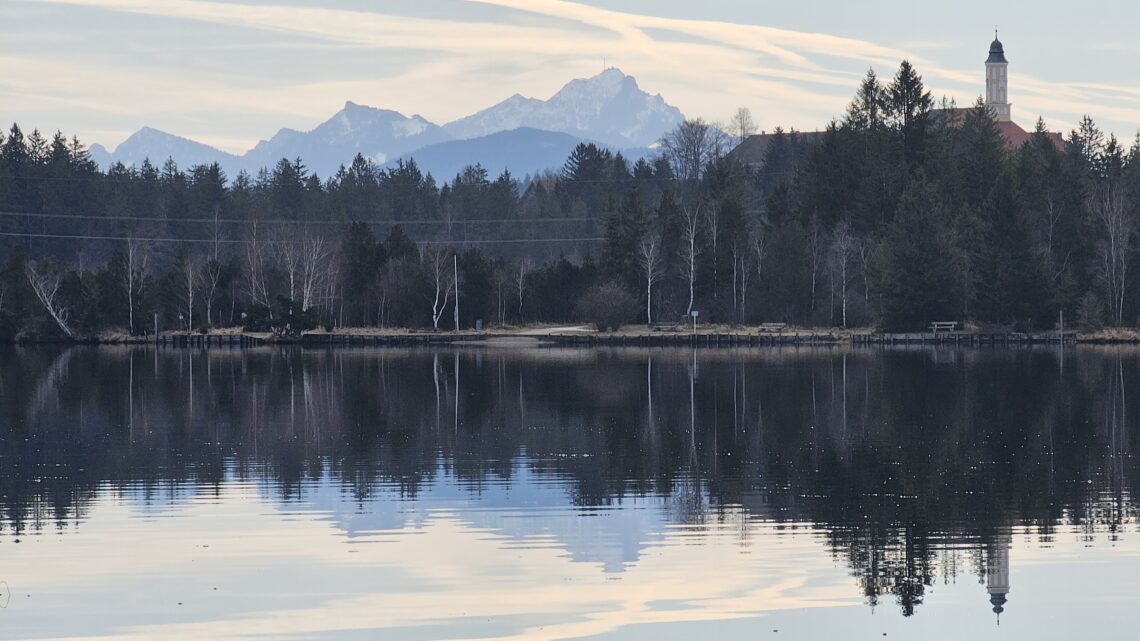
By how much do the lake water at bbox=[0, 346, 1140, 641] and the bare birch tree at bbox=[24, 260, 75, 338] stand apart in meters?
53.9

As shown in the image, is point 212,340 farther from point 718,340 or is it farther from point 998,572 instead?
point 998,572

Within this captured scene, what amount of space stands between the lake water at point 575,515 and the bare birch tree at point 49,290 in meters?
53.9

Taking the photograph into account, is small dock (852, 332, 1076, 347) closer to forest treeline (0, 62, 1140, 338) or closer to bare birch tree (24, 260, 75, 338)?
forest treeline (0, 62, 1140, 338)


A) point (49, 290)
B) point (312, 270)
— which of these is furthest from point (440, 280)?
point (49, 290)

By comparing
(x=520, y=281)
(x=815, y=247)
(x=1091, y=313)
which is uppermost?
(x=815, y=247)

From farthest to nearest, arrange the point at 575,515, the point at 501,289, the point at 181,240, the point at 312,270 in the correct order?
1. the point at 181,240
2. the point at 501,289
3. the point at 312,270
4. the point at 575,515

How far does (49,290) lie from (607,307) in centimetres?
3996

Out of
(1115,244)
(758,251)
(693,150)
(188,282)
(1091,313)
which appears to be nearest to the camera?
(1091,313)

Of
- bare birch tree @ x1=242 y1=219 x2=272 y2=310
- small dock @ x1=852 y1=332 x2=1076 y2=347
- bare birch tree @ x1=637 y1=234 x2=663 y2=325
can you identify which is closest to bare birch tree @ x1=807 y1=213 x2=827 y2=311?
small dock @ x1=852 y1=332 x2=1076 y2=347

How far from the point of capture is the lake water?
59.7ft

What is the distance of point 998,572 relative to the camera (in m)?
20.2

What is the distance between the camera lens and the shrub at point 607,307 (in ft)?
326

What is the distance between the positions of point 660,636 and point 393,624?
331cm

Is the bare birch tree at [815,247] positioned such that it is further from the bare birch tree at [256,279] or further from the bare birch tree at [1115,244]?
the bare birch tree at [256,279]
